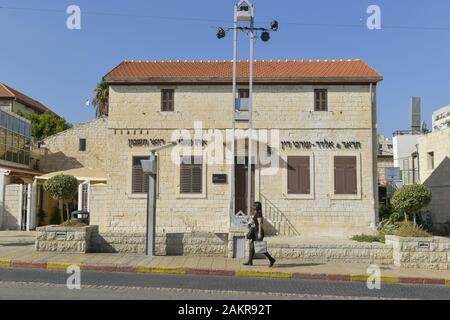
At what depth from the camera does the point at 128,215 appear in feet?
60.5

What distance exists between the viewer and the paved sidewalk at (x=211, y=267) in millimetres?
10845

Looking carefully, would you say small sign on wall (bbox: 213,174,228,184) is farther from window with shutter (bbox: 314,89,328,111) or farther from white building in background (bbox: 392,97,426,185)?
white building in background (bbox: 392,97,426,185)

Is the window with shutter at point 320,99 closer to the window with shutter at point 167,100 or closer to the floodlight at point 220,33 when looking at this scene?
the floodlight at point 220,33

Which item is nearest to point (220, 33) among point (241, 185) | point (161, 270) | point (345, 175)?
point (241, 185)

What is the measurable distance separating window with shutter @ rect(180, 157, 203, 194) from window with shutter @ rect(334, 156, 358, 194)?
5.41 meters

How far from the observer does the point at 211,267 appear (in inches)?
445

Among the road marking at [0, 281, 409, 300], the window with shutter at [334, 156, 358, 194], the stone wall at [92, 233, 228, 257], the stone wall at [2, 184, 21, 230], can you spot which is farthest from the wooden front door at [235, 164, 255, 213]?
the road marking at [0, 281, 409, 300]

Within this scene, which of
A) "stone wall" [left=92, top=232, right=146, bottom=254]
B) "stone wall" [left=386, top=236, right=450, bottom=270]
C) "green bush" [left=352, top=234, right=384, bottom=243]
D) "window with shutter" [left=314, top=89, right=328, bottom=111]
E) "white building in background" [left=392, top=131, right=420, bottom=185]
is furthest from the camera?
"white building in background" [left=392, top=131, right=420, bottom=185]

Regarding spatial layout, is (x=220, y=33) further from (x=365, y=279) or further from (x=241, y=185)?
(x=365, y=279)

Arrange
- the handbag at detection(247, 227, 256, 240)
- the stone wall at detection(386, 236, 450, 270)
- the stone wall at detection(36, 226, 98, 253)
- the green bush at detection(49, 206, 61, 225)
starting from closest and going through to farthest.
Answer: the handbag at detection(247, 227, 256, 240) < the stone wall at detection(386, 236, 450, 270) < the stone wall at detection(36, 226, 98, 253) < the green bush at detection(49, 206, 61, 225)

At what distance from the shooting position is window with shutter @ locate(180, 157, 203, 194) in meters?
18.5

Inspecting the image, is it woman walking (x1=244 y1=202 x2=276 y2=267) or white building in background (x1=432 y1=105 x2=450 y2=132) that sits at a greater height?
white building in background (x1=432 y1=105 x2=450 y2=132)

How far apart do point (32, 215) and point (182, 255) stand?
10.4 meters
